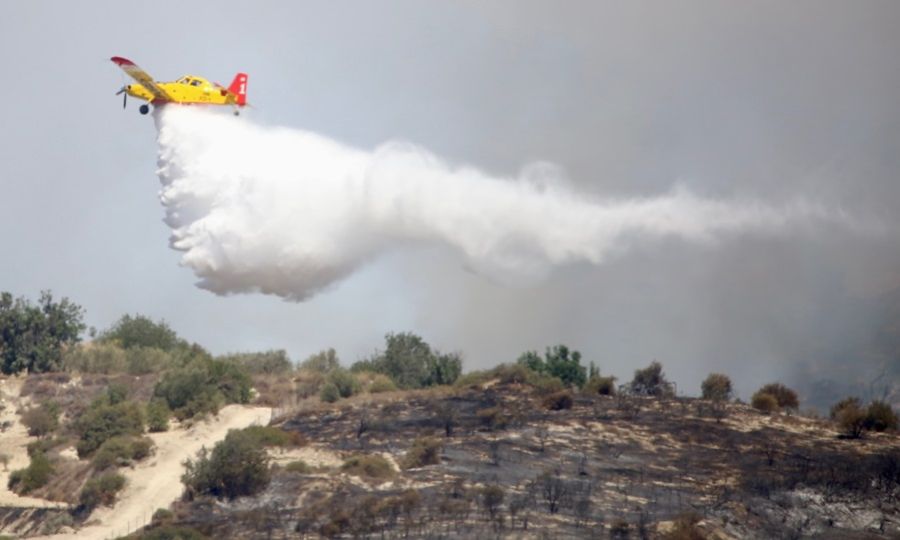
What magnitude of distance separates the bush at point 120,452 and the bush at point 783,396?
25615mm

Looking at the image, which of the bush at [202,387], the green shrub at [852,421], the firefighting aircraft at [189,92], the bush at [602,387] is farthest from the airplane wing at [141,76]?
the green shrub at [852,421]

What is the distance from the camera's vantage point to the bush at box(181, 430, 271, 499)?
54031mm

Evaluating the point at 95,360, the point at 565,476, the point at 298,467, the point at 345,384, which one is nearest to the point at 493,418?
the point at 565,476

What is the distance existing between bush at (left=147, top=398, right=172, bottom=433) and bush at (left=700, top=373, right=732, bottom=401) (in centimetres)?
2168

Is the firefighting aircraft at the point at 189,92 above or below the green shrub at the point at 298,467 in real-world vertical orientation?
above

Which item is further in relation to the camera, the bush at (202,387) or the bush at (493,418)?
the bush at (202,387)

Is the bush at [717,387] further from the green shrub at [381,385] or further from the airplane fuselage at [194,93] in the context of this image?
the airplane fuselage at [194,93]

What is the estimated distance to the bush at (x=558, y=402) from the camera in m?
63.7

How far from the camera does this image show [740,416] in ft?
210

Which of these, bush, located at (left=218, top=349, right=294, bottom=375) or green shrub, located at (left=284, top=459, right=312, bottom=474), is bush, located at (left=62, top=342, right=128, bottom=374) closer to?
bush, located at (left=218, top=349, right=294, bottom=375)

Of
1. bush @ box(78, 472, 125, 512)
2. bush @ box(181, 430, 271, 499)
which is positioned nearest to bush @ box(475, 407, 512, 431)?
bush @ box(181, 430, 271, 499)

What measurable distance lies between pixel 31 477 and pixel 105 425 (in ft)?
13.9

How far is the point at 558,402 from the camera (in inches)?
2516

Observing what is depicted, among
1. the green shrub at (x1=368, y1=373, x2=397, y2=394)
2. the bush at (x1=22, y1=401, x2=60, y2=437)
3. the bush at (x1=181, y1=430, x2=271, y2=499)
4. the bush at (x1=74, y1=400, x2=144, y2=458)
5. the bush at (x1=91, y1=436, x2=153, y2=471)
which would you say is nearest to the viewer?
the bush at (x1=181, y1=430, x2=271, y2=499)
